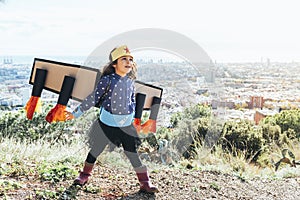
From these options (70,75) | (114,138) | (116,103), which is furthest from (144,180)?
(70,75)

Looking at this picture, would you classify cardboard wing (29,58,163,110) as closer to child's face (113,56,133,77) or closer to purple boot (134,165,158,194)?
child's face (113,56,133,77)

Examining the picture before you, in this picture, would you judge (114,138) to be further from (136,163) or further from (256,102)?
(256,102)

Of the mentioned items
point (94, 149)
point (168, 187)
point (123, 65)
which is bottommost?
point (168, 187)

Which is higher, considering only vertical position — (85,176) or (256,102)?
(256,102)

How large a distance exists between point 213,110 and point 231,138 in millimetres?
900

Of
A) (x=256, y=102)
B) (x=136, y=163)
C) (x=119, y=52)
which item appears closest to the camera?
(x=119, y=52)

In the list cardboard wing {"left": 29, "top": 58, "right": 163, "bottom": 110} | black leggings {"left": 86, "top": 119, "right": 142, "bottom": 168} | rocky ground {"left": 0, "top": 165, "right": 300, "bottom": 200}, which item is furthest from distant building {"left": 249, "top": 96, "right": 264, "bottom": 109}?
cardboard wing {"left": 29, "top": 58, "right": 163, "bottom": 110}

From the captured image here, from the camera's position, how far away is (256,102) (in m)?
12.3

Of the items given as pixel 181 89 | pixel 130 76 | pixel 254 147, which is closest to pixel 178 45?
pixel 130 76

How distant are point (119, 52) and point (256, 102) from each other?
392 inches

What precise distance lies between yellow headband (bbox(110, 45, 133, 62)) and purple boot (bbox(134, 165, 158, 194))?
0.97 meters

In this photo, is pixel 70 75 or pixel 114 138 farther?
pixel 70 75

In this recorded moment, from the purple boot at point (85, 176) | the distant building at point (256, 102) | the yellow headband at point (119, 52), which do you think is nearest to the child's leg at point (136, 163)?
the purple boot at point (85, 176)

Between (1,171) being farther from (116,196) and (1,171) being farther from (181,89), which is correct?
(181,89)
